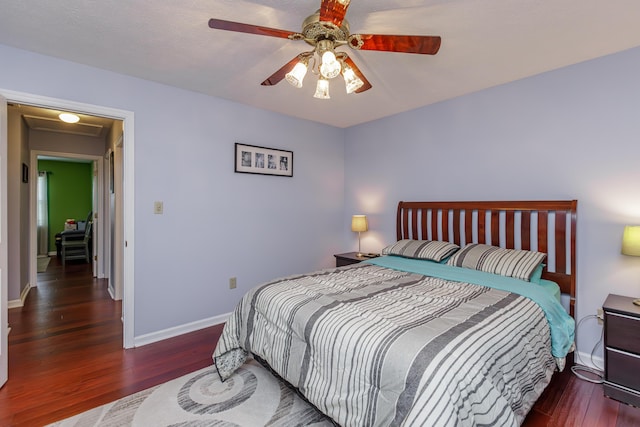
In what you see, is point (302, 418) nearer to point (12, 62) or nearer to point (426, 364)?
point (426, 364)

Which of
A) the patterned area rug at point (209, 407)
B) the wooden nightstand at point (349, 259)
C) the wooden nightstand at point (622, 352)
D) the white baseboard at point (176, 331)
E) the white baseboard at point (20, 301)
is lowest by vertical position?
the patterned area rug at point (209, 407)

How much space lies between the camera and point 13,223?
354 cm

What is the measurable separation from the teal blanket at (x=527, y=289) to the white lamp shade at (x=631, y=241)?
0.54 m

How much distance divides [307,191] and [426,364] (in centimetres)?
301

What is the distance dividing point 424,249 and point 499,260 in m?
0.68

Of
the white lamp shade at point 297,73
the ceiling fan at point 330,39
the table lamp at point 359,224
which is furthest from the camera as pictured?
the table lamp at point 359,224

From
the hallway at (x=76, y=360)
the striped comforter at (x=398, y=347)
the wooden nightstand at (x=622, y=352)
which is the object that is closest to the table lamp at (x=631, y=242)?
the wooden nightstand at (x=622, y=352)

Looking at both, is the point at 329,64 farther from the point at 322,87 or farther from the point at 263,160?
the point at 263,160

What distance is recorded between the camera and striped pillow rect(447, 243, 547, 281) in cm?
240

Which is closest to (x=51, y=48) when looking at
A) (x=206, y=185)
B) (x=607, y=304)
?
(x=206, y=185)

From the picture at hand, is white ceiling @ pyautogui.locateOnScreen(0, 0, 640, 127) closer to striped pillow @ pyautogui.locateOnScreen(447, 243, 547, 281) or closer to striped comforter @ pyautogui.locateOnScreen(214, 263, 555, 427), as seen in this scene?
striped pillow @ pyautogui.locateOnScreen(447, 243, 547, 281)

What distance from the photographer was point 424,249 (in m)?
3.06

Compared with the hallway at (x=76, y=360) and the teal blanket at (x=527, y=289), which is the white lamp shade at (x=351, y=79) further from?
the hallway at (x=76, y=360)

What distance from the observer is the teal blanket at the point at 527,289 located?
6.46 feet
